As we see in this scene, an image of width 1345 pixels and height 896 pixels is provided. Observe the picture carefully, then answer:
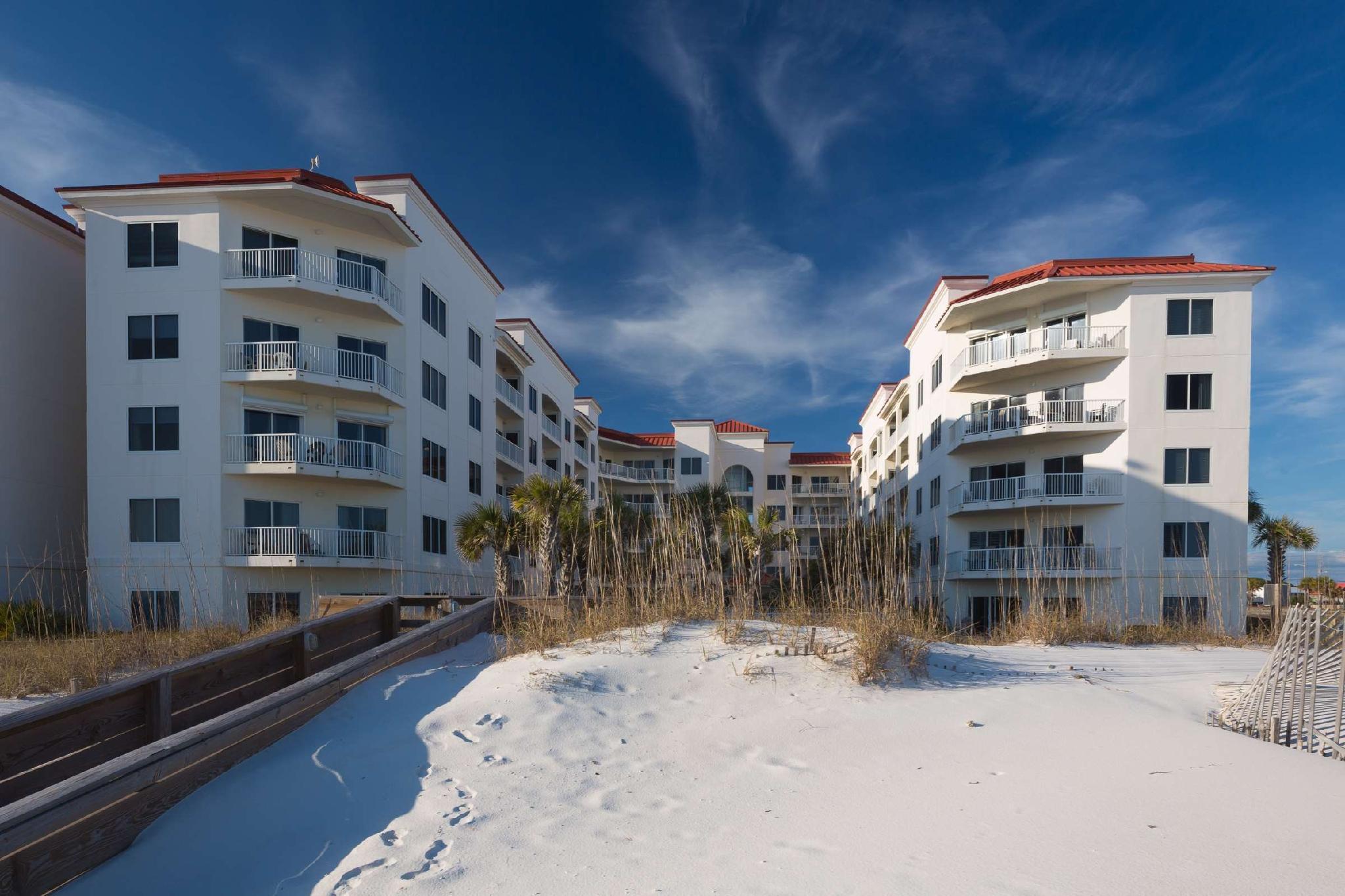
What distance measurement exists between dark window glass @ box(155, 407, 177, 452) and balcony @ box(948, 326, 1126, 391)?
24936mm

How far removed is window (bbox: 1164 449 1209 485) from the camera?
24.4 metres

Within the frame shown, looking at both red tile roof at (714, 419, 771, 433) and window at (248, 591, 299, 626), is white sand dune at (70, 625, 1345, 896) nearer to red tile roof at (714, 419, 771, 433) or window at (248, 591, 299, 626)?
window at (248, 591, 299, 626)

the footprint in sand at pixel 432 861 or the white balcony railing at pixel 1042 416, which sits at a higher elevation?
the white balcony railing at pixel 1042 416

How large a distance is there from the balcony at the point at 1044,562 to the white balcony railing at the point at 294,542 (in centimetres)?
1942

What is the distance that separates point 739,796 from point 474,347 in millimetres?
26555

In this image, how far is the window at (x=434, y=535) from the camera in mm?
24125

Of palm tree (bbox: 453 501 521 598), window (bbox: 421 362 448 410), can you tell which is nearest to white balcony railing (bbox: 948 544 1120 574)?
palm tree (bbox: 453 501 521 598)

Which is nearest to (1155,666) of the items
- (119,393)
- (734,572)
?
(734,572)

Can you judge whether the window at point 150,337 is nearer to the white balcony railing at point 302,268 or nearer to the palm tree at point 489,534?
the white balcony railing at point 302,268

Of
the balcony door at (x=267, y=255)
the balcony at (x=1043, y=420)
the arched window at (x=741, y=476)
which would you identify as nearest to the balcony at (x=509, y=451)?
the balcony door at (x=267, y=255)

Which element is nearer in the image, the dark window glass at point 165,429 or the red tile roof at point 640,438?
the dark window glass at point 165,429

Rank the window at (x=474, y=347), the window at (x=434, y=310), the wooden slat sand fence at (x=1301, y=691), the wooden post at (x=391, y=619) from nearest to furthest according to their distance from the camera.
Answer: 1. the wooden slat sand fence at (x=1301, y=691)
2. the wooden post at (x=391, y=619)
3. the window at (x=434, y=310)
4. the window at (x=474, y=347)

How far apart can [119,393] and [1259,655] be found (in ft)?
84.8

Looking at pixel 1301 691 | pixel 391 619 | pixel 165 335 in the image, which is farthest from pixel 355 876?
pixel 165 335
